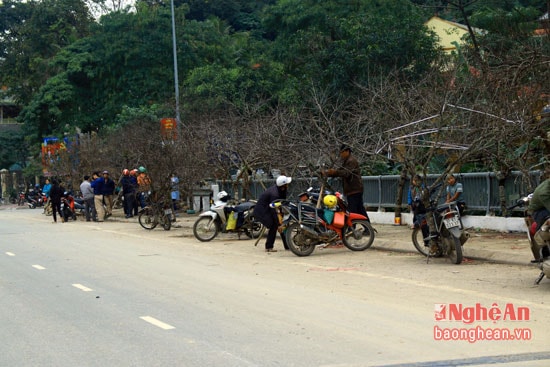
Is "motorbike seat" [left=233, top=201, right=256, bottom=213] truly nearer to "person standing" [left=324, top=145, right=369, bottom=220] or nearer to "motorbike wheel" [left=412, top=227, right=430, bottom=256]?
"person standing" [left=324, top=145, right=369, bottom=220]

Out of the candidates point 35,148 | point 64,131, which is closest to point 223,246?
point 64,131

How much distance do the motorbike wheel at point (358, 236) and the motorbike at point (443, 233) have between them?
1.84m

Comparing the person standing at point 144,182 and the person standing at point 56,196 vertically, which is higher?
the person standing at point 144,182

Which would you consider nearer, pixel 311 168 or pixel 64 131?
pixel 311 168

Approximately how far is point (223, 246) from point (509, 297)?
403 inches

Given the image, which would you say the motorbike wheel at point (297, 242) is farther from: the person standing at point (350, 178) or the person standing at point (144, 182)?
the person standing at point (144, 182)

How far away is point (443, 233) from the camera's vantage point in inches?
578

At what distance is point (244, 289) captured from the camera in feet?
40.7

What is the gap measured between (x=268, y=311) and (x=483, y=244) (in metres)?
7.72

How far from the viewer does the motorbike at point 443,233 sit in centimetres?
1427

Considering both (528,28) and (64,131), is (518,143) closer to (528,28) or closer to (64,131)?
(528,28)

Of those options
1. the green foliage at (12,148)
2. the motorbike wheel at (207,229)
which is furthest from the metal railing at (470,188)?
the green foliage at (12,148)

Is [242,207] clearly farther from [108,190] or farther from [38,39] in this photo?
[38,39]

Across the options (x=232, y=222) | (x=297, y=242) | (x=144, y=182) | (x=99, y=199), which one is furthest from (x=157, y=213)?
(x=297, y=242)
